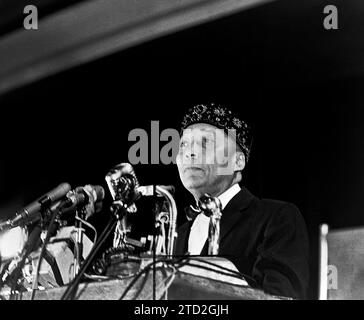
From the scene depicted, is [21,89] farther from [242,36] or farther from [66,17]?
[242,36]

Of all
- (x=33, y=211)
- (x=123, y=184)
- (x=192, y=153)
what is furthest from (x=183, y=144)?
(x=33, y=211)

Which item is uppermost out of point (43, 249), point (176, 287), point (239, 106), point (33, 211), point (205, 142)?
point (239, 106)

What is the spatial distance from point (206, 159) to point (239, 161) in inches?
4.1

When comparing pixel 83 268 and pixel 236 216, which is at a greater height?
pixel 236 216

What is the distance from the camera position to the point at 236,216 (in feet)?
6.95

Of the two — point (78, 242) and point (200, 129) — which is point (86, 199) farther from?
point (200, 129)

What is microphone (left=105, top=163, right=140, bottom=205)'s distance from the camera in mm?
2036

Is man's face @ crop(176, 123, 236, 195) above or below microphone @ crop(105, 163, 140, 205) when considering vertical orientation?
above

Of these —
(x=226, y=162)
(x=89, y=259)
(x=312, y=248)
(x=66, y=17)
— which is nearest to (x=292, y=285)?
(x=312, y=248)

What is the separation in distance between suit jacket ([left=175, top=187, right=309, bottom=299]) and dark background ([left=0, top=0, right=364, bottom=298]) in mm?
42

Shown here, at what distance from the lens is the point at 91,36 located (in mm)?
2537

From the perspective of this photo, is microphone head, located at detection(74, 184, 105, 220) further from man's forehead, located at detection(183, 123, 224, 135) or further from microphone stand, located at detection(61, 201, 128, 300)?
man's forehead, located at detection(183, 123, 224, 135)

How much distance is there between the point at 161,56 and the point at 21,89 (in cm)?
52

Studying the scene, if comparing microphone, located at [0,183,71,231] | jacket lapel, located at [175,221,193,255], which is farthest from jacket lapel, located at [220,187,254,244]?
microphone, located at [0,183,71,231]
